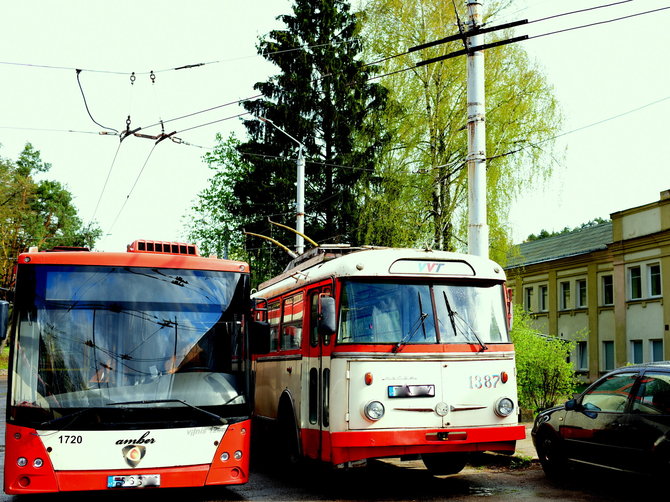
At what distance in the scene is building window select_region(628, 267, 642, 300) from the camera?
39688 mm

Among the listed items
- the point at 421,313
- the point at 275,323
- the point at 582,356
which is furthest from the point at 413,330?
the point at 582,356

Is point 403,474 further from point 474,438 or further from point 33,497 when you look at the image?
point 33,497

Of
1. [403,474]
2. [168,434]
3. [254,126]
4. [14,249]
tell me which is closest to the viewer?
[168,434]

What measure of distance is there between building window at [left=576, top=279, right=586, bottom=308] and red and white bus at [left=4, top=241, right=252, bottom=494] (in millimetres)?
38788

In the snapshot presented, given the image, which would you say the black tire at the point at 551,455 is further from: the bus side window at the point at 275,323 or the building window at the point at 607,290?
the building window at the point at 607,290

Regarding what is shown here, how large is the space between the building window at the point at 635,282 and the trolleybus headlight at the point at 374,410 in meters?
32.8

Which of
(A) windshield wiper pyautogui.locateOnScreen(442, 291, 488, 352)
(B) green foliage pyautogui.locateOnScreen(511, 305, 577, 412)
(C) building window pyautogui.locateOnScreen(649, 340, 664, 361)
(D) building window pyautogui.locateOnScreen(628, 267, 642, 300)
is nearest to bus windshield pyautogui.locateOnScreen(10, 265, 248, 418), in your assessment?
(A) windshield wiper pyautogui.locateOnScreen(442, 291, 488, 352)

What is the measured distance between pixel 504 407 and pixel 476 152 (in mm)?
5592

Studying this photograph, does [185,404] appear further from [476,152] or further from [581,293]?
[581,293]

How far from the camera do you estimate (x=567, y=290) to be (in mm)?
47500

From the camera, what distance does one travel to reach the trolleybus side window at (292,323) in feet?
38.7

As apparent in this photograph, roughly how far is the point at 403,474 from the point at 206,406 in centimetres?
385

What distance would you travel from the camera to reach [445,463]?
11.5 meters

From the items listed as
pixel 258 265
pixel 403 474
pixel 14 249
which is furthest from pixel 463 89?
pixel 14 249
